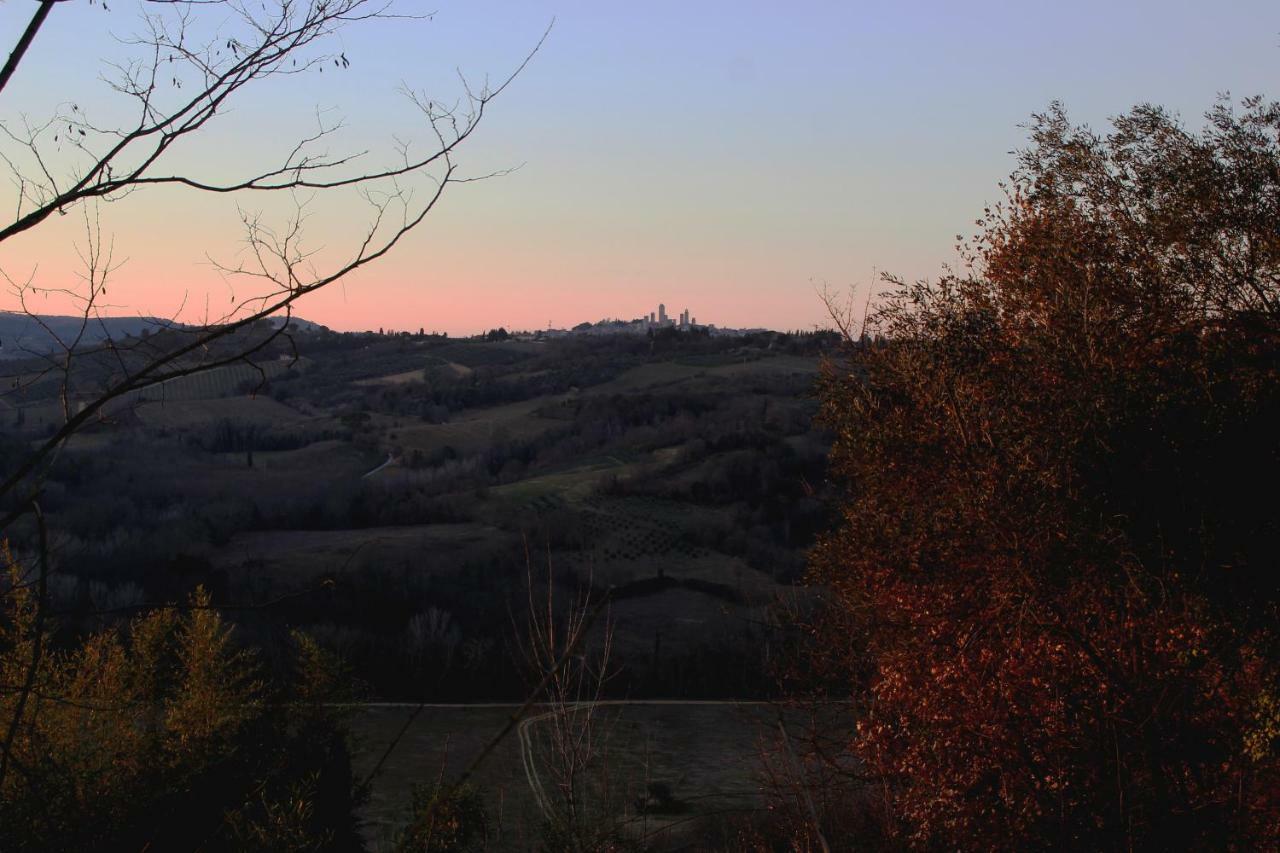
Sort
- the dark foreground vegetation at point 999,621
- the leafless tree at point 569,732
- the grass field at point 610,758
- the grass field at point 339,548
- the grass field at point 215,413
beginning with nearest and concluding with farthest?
the leafless tree at point 569,732
the dark foreground vegetation at point 999,621
the grass field at point 610,758
the grass field at point 339,548
the grass field at point 215,413

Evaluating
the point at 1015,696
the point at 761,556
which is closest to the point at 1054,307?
the point at 1015,696

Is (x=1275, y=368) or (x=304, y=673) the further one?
(x=304, y=673)

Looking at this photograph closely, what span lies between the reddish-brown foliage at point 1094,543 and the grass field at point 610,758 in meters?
6.25

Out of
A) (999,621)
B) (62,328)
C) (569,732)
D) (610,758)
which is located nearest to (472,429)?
(610,758)

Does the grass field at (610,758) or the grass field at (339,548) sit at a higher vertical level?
the grass field at (339,548)

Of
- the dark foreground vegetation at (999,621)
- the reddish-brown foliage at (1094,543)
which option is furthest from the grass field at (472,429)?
the reddish-brown foliage at (1094,543)

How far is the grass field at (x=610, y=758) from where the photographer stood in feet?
56.5

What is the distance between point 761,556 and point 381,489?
17.2 m

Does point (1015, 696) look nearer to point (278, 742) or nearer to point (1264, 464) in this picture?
point (1264, 464)

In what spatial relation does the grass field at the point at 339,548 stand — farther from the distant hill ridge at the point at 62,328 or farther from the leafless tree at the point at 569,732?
the distant hill ridge at the point at 62,328

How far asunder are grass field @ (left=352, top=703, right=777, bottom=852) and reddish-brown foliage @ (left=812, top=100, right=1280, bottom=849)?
6.25 meters

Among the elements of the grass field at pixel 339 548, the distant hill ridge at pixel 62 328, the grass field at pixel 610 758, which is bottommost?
the grass field at pixel 610 758

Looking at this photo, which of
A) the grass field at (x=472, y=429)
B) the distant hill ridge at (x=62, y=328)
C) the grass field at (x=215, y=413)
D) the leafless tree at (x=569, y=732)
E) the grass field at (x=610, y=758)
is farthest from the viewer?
the grass field at (x=215, y=413)

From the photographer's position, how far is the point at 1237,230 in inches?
440
